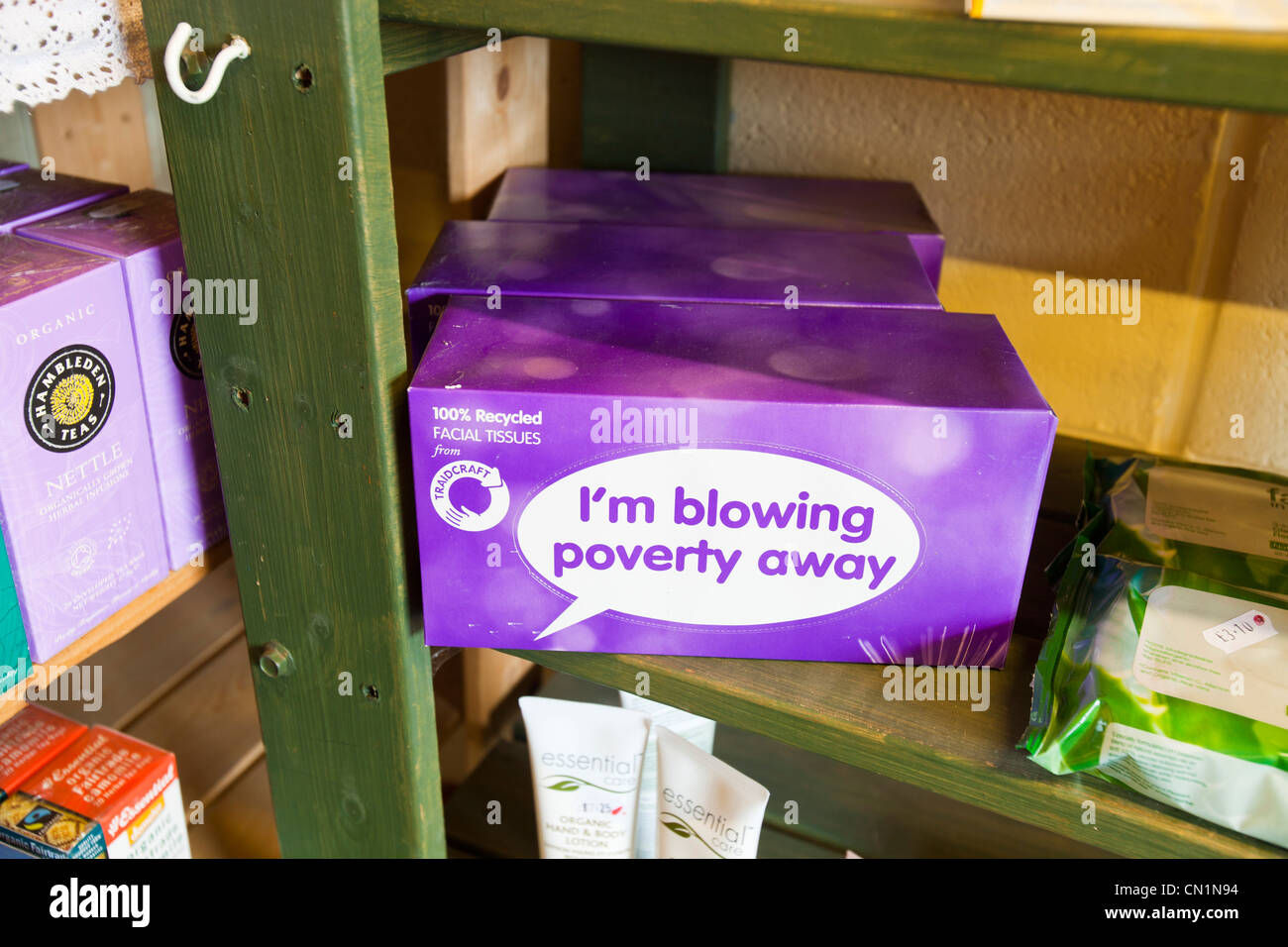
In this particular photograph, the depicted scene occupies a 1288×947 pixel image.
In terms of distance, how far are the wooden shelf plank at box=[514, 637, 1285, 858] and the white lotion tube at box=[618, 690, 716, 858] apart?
0.19 meters

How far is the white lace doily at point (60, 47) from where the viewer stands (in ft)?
1.85

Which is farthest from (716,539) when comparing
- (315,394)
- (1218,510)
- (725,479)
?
(1218,510)

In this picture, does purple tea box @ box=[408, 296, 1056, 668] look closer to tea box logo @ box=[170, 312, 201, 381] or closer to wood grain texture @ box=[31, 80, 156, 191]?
tea box logo @ box=[170, 312, 201, 381]

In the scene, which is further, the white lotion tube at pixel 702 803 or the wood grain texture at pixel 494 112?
the wood grain texture at pixel 494 112

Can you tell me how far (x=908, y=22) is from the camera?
1.50 feet

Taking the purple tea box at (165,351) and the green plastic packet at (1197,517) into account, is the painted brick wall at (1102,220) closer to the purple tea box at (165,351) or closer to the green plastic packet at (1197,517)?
the green plastic packet at (1197,517)

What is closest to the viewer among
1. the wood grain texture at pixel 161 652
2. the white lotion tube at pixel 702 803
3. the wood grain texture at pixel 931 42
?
the wood grain texture at pixel 931 42

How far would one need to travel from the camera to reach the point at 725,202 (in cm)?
91

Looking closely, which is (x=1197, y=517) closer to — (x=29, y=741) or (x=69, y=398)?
(x=69, y=398)

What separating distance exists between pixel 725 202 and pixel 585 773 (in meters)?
0.51

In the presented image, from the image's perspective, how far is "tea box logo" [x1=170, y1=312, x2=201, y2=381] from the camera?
2.36 ft

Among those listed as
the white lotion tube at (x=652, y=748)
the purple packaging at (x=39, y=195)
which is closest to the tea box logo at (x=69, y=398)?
the purple packaging at (x=39, y=195)
